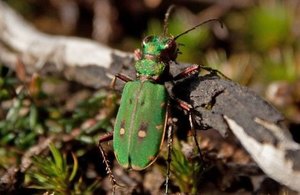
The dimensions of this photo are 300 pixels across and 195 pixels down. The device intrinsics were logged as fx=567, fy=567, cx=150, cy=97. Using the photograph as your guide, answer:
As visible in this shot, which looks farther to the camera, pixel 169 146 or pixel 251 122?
pixel 169 146

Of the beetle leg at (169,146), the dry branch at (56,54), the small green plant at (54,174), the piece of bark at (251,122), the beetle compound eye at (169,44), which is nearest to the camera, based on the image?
the piece of bark at (251,122)

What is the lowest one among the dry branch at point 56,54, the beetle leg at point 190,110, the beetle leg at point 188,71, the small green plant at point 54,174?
the small green plant at point 54,174

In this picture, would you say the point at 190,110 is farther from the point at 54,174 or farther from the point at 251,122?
the point at 54,174

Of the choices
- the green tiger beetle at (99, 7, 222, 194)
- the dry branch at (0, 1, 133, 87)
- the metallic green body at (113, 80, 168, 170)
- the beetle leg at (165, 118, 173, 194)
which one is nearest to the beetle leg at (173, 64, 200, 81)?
the green tiger beetle at (99, 7, 222, 194)

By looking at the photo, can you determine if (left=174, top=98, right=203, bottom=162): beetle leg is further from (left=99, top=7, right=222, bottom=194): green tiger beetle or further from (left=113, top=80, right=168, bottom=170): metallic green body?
(left=113, top=80, right=168, bottom=170): metallic green body

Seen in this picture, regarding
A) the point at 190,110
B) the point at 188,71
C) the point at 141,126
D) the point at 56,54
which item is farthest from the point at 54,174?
the point at 56,54

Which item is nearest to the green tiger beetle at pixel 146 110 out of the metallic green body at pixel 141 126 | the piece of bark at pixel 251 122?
the metallic green body at pixel 141 126

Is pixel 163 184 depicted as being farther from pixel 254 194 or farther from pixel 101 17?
pixel 101 17

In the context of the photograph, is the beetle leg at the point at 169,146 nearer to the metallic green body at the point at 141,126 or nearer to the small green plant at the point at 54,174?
the metallic green body at the point at 141,126
